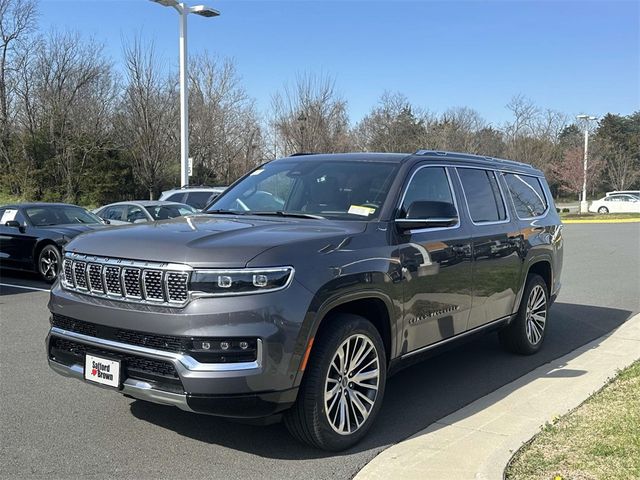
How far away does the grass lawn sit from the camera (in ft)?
11.8

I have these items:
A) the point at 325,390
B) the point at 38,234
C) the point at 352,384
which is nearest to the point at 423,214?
the point at 352,384

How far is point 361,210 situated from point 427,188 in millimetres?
754

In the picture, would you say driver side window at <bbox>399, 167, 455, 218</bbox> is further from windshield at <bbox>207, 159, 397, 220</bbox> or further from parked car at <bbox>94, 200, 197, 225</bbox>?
parked car at <bbox>94, 200, 197, 225</bbox>

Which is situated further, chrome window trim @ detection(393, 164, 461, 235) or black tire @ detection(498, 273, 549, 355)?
black tire @ detection(498, 273, 549, 355)

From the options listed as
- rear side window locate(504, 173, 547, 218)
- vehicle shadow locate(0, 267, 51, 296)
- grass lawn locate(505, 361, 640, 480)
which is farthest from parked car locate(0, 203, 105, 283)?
grass lawn locate(505, 361, 640, 480)

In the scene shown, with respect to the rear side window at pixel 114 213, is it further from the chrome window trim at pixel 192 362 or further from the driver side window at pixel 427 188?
the chrome window trim at pixel 192 362

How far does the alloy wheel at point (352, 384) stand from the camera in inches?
154

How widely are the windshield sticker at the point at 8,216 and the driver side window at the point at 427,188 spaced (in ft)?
30.3

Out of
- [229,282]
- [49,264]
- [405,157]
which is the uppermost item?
[405,157]

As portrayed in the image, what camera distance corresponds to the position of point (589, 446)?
3.93 m

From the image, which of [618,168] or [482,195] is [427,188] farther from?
[618,168]

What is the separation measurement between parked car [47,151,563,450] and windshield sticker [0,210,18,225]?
7850mm

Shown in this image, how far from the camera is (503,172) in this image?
6.27 meters

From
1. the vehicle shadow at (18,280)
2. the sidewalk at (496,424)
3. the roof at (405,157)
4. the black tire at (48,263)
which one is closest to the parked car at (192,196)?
the vehicle shadow at (18,280)
